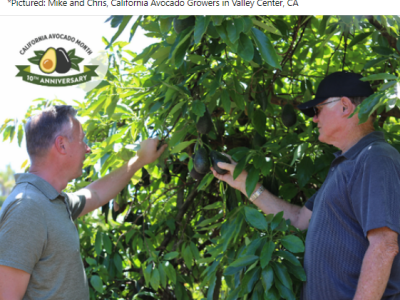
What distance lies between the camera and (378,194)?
57.9 inches

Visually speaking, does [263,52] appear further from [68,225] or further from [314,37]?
[314,37]

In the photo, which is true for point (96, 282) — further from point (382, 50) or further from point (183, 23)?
point (382, 50)

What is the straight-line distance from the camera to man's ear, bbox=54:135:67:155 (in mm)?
1896

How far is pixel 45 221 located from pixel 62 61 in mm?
1336

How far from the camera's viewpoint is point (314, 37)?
8.84 feet

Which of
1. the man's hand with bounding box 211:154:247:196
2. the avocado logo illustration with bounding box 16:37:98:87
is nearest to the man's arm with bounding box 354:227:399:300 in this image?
the man's hand with bounding box 211:154:247:196

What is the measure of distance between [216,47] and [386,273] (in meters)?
1.15

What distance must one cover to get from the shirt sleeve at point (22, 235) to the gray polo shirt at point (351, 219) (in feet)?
3.42

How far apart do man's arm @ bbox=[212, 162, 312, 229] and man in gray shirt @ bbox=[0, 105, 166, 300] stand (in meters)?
0.73

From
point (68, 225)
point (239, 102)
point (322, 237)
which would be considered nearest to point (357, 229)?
point (322, 237)

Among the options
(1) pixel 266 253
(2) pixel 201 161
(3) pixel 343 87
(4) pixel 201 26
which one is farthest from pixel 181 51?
(1) pixel 266 253

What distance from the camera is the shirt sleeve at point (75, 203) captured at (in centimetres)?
210

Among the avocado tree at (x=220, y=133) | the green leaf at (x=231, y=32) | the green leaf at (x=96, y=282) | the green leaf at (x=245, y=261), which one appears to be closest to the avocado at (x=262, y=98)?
the avocado tree at (x=220, y=133)

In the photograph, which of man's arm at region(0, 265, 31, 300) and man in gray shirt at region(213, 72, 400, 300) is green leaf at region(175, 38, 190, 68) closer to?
man in gray shirt at region(213, 72, 400, 300)
